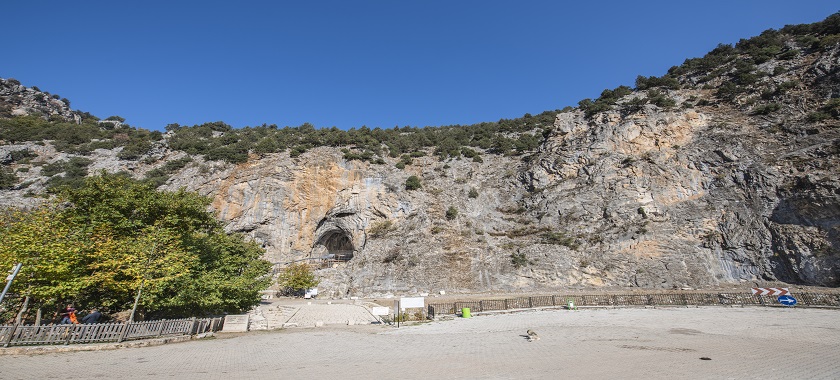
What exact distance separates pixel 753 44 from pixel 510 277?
2531 inches

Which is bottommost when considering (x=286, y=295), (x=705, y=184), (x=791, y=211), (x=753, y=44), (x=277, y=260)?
(x=286, y=295)

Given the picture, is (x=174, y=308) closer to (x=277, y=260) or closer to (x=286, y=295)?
(x=286, y=295)

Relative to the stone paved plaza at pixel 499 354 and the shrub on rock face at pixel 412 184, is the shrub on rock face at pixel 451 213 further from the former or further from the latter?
the stone paved plaza at pixel 499 354

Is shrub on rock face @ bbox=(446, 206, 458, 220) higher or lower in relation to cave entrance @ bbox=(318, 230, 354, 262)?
higher

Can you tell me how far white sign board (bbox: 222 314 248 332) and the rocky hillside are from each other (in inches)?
738

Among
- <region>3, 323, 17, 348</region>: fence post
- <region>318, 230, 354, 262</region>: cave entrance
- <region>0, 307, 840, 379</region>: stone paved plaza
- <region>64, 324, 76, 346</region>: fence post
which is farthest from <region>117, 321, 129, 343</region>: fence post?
<region>318, 230, 354, 262</region>: cave entrance

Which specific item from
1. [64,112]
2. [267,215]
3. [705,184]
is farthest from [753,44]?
[64,112]

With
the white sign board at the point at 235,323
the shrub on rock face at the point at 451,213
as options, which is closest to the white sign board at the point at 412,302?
the white sign board at the point at 235,323

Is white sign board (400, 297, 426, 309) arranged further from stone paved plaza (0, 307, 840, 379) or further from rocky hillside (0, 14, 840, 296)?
rocky hillside (0, 14, 840, 296)

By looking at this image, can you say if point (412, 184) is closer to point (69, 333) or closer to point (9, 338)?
point (69, 333)

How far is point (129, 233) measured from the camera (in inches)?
653

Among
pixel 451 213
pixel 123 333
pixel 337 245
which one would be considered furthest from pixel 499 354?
pixel 337 245

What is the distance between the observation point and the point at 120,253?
46.4 feet

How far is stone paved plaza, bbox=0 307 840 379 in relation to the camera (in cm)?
777
